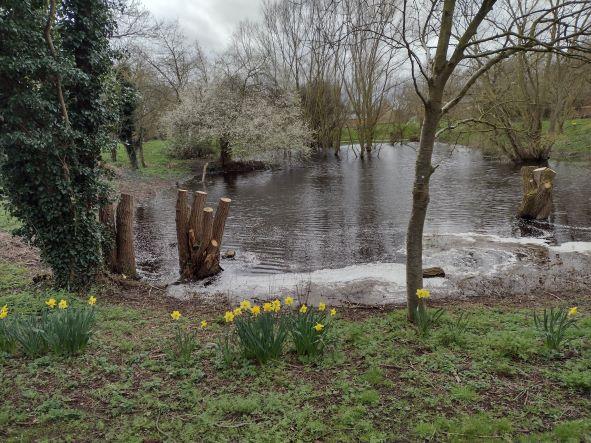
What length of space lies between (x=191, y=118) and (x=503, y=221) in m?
19.3

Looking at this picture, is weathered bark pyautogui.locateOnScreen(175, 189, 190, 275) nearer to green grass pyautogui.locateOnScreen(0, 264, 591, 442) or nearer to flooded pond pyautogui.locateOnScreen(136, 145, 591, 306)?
flooded pond pyautogui.locateOnScreen(136, 145, 591, 306)

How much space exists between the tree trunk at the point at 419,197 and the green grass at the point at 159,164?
19515mm

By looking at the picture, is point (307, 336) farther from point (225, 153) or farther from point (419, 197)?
point (225, 153)

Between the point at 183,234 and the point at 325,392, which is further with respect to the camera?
the point at 183,234

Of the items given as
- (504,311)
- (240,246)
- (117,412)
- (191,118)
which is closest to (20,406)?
(117,412)

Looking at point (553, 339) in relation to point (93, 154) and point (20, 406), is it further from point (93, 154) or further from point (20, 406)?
point (93, 154)

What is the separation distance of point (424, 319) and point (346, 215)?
9.46 meters

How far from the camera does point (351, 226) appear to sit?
12.7 metres

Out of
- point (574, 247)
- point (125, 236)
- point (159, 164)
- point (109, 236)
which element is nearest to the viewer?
point (109, 236)

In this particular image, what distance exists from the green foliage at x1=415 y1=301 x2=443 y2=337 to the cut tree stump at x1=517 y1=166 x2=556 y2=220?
880 centimetres

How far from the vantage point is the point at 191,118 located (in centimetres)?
2606

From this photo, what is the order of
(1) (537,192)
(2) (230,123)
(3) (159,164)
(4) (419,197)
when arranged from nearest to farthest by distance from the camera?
(4) (419,197)
(1) (537,192)
(2) (230,123)
(3) (159,164)

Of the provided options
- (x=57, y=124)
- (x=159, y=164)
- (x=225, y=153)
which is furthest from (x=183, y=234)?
(x=159, y=164)

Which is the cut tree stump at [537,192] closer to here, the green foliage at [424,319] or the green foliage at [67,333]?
the green foliage at [424,319]
